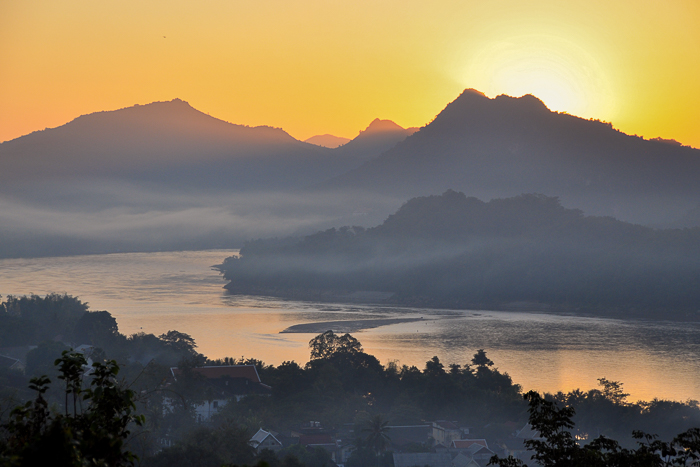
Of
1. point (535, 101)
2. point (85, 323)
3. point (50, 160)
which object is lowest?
point (85, 323)

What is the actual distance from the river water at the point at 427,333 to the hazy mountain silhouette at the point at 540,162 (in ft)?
337

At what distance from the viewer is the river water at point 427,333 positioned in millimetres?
27547

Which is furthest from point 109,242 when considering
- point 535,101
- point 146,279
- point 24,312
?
point 535,101

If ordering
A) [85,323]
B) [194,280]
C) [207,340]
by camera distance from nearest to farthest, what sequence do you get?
[85,323]
[207,340]
[194,280]

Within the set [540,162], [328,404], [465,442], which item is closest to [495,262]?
[328,404]

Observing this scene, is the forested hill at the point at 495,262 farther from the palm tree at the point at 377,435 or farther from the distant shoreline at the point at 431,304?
the palm tree at the point at 377,435

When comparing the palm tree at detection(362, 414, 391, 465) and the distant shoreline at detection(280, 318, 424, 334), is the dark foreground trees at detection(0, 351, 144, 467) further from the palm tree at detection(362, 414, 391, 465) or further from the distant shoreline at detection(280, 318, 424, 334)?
the distant shoreline at detection(280, 318, 424, 334)

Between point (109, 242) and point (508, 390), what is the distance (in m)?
104

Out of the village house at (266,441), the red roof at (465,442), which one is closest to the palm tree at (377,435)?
the red roof at (465,442)

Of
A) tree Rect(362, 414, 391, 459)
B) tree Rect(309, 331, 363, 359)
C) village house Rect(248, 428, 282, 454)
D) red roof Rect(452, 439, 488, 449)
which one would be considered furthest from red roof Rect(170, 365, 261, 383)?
red roof Rect(452, 439, 488, 449)

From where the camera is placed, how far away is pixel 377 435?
1526cm

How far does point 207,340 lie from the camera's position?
3259 centimetres

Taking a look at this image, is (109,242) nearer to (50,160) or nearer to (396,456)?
(50,160)

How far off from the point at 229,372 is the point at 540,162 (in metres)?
142
